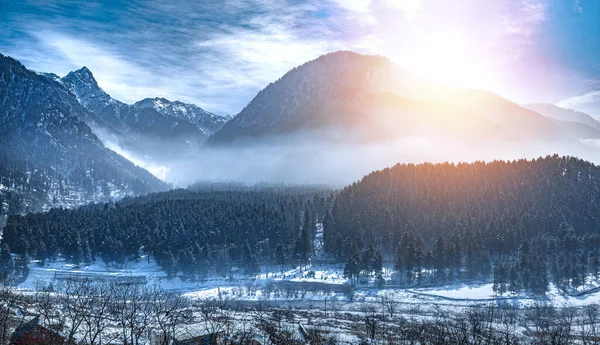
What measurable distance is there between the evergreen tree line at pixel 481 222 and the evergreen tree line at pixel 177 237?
13496 millimetres

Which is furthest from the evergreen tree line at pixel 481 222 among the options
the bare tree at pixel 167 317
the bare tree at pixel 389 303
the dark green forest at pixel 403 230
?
the bare tree at pixel 167 317

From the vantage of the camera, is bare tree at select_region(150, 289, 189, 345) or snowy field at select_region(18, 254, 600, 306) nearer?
bare tree at select_region(150, 289, 189, 345)

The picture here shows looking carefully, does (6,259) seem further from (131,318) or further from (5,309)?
(131,318)

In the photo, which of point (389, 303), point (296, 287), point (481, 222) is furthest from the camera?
point (481, 222)

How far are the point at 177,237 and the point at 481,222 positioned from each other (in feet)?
261

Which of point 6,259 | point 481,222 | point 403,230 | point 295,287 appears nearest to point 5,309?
point 295,287

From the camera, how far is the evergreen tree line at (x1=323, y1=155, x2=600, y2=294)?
96500 mm

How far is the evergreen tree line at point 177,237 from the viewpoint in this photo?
358 ft

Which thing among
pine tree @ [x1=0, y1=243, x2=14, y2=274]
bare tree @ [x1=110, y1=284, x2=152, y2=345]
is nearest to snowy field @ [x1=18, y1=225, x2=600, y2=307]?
pine tree @ [x1=0, y1=243, x2=14, y2=274]

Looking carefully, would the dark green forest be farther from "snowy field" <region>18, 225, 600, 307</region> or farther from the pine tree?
the pine tree

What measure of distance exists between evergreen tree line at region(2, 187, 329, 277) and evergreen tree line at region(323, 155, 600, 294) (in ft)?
44.3

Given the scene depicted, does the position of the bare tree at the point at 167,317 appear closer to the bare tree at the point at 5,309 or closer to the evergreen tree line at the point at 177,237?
the bare tree at the point at 5,309

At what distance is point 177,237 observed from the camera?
391 ft

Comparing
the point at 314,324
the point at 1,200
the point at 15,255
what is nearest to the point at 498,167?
the point at 314,324
